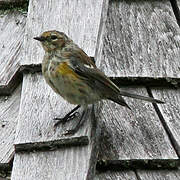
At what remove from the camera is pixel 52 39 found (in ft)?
9.48

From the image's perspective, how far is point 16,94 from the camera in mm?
2705

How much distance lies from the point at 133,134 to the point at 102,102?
1.08 ft

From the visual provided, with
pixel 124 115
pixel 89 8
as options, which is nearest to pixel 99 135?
pixel 124 115

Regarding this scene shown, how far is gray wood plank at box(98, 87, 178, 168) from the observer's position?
2408 mm

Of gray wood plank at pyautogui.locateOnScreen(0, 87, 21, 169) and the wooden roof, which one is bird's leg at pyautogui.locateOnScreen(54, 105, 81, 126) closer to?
the wooden roof

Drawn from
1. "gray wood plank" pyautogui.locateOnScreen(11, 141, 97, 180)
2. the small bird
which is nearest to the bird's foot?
the small bird

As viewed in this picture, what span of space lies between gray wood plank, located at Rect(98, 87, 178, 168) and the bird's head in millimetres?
395

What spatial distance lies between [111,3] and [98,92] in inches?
31.8

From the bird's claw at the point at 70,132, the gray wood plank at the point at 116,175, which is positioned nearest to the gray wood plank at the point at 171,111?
the gray wood plank at the point at 116,175

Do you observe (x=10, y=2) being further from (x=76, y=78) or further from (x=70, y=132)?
(x=70, y=132)

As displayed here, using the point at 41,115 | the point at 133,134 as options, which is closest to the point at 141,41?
the point at 133,134

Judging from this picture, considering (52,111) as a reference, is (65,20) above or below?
above

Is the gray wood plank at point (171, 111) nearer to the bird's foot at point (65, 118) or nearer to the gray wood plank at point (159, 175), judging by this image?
the gray wood plank at point (159, 175)

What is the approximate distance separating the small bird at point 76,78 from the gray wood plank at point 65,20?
0.17 feet
